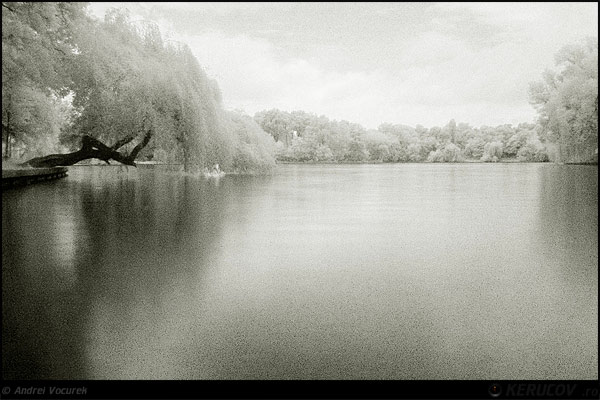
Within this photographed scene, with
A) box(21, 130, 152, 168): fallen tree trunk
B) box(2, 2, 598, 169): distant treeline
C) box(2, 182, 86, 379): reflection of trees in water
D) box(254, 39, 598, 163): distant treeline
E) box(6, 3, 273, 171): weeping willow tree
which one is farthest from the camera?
box(254, 39, 598, 163): distant treeline

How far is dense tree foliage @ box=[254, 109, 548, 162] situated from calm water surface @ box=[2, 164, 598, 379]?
2759 millimetres

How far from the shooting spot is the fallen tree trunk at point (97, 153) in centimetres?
772

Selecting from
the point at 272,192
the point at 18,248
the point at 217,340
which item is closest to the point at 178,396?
the point at 217,340

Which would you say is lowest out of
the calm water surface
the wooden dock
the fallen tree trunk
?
the calm water surface

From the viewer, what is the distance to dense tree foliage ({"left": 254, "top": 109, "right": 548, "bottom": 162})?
868 cm

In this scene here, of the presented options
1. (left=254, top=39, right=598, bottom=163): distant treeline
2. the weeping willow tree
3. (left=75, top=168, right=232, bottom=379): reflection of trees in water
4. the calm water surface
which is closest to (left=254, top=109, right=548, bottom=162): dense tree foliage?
(left=254, top=39, right=598, bottom=163): distant treeline

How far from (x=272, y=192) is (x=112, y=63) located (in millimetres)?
4191

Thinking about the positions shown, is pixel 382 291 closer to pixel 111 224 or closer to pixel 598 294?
pixel 598 294

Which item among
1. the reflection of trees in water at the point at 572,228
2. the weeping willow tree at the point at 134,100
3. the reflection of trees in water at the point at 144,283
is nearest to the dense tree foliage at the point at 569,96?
the reflection of trees in water at the point at 572,228

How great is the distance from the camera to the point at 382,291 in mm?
3068

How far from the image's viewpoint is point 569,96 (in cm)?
855

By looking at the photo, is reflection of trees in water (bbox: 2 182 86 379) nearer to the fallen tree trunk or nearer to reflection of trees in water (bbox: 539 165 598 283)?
the fallen tree trunk

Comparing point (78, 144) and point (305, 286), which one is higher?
point (78, 144)

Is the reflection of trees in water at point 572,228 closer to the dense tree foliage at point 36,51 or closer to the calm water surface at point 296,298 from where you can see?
the calm water surface at point 296,298
